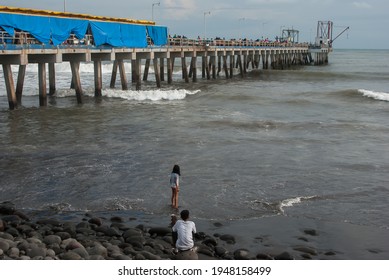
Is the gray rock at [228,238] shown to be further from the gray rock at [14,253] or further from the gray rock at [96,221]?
the gray rock at [14,253]

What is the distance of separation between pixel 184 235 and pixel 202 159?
804cm

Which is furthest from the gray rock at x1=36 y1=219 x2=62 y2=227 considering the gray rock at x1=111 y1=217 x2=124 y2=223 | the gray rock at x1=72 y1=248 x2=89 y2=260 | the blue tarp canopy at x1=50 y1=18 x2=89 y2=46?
the blue tarp canopy at x1=50 y1=18 x2=89 y2=46

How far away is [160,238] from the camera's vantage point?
946 centimetres

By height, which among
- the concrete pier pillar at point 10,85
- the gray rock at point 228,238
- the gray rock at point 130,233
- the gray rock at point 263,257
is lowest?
the gray rock at point 228,238

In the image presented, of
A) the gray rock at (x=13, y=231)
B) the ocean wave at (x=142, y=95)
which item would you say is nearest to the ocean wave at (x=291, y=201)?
the gray rock at (x=13, y=231)

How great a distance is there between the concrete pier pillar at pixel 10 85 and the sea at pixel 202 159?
1.25ft

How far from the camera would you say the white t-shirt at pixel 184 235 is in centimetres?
795

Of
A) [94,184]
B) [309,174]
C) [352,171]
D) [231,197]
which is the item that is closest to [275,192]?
[231,197]

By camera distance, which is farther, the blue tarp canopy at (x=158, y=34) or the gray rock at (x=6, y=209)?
the blue tarp canopy at (x=158, y=34)

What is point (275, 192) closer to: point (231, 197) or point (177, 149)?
point (231, 197)

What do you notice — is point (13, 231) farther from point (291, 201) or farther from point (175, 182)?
point (291, 201)

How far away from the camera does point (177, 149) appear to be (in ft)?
57.0

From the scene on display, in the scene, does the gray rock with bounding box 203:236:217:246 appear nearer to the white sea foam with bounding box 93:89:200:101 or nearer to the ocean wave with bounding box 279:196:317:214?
the ocean wave with bounding box 279:196:317:214

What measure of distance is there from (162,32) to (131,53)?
5.61 metres
